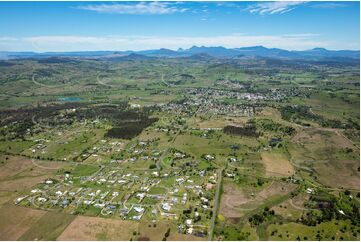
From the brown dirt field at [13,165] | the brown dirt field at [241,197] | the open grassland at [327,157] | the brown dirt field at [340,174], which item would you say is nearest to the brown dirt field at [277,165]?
the open grassland at [327,157]

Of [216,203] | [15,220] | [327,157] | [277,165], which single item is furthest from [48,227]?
[327,157]

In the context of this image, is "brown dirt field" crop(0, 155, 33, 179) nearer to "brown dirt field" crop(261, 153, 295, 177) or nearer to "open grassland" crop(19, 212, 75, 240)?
"open grassland" crop(19, 212, 75, 240)

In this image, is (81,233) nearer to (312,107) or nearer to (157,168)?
(157,168)

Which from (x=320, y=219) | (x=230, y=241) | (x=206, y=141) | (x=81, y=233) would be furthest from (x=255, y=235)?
(x=206, y=141)

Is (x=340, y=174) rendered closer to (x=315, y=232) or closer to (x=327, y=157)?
(x=327, y=157)

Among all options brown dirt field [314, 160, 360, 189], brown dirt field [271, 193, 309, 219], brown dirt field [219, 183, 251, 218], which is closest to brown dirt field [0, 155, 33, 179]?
brown dirt field [219, 183, 251, 218]
